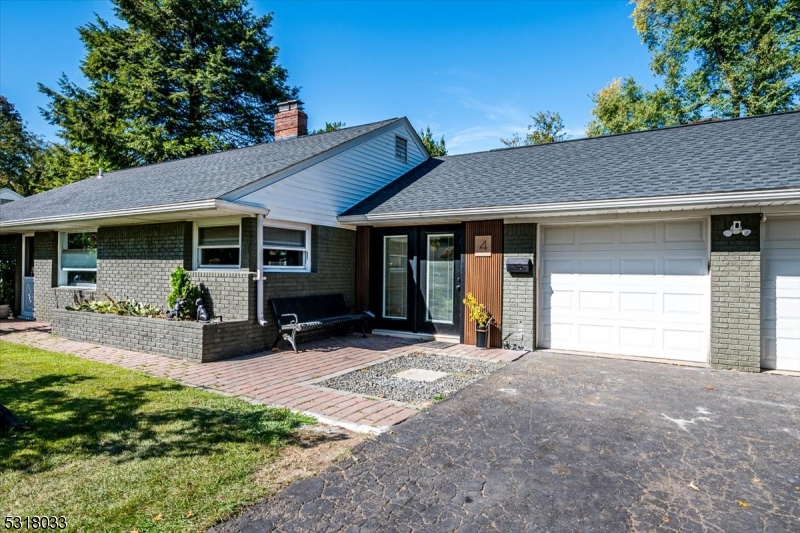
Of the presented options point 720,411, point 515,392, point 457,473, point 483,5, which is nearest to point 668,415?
point 720,411

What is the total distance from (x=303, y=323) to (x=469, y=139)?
2271 cm

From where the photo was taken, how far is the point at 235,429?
394 cm

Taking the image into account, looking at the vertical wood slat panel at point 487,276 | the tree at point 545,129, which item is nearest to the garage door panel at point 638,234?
the vertical wood slat panel at point 487,276

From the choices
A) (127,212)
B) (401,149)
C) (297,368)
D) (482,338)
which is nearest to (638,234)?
(482,338)

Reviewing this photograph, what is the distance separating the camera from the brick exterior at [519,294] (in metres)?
7.86

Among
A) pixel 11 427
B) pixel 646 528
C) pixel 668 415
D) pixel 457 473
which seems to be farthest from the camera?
pixel 668 415

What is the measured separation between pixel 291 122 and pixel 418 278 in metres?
6.79

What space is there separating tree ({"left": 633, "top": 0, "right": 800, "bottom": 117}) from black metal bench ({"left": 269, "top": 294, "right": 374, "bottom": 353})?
726 inches

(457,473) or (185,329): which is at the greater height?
(185,329)

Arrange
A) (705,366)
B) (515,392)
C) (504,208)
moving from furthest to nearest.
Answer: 1. (504,208)
2. (705,366)
3. (515,392)

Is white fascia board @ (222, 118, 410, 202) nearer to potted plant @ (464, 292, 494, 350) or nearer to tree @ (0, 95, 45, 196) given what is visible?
potted plant @ (464, 292, 494, 350)

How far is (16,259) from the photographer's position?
12797 mm

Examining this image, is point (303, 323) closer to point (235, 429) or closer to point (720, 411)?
point (235, 429)

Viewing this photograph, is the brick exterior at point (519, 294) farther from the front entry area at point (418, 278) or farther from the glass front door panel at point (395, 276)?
the glass front door panel at point (395, 276)
